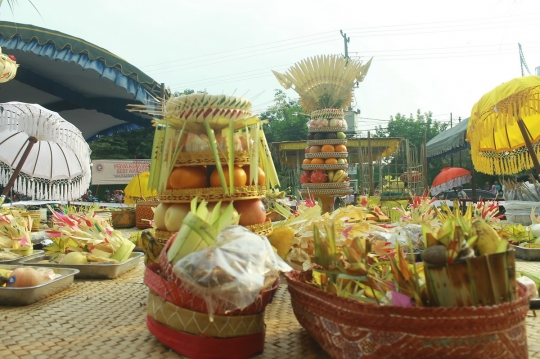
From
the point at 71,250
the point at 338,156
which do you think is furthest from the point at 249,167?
the point at 338,156

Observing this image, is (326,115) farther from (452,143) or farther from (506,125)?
(452,143)

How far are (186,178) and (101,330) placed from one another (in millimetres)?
858

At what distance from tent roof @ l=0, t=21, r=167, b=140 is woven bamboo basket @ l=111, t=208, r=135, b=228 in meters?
2.15

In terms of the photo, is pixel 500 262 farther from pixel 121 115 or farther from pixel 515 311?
pixel 121 115

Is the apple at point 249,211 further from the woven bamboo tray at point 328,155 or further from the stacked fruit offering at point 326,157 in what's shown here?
the woven bamboo tray at point 328,155

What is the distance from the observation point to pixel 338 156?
6242 mm

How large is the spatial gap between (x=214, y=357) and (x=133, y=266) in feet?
6.67

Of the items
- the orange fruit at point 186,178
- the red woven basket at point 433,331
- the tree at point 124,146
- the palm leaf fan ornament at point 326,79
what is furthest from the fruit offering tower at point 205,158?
the tree at point 124,146

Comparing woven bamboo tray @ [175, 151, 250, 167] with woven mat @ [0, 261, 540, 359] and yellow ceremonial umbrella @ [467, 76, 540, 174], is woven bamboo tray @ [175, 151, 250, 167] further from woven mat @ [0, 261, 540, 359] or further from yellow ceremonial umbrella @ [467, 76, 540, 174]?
yellow ceremonial umbrella @ [467, 76, 540, 174]

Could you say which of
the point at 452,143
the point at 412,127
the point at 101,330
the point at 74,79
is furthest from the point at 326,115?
the point at 412,127

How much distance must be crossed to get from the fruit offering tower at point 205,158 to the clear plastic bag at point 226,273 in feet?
2.39

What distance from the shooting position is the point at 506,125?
5672 millimetres

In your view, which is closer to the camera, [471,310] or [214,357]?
[471,310]

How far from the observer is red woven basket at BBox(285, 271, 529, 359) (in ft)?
3.86
